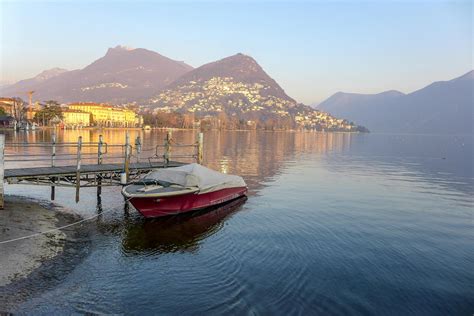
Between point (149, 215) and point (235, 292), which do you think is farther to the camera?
point (149, 215)

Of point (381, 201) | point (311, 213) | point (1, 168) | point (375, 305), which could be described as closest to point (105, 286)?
point (375, 305)

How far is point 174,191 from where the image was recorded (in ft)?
72.5

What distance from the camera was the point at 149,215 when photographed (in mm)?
21938

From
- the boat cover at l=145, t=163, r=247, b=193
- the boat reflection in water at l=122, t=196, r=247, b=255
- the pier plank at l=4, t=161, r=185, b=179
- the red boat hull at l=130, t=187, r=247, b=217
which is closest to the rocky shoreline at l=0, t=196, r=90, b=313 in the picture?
the pier plank at l=4, t=161, r=185, b=179

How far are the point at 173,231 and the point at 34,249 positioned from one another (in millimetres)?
6950

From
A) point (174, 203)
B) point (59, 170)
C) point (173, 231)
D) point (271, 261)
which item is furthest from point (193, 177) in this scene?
point (271, 261)

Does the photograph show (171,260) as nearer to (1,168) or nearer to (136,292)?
(136,292)

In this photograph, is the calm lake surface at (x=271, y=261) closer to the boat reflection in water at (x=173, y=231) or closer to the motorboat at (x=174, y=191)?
the boat reflection in water at (x=173, y=231)

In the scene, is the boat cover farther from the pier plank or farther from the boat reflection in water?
the pier plank

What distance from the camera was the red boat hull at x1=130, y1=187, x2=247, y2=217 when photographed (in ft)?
70.5

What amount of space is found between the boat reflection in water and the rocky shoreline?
7.24 feet

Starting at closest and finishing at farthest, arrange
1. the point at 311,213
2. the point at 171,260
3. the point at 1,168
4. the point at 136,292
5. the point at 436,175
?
the point at 136,292
the point at 171,260
the point at 1,168
the point at 311,213
the point at 436,175

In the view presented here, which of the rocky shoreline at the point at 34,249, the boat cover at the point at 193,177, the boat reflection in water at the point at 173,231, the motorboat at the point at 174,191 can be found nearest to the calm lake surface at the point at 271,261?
the boat reflection in water at the point at 173,231

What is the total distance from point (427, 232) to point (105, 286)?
59.3ft
